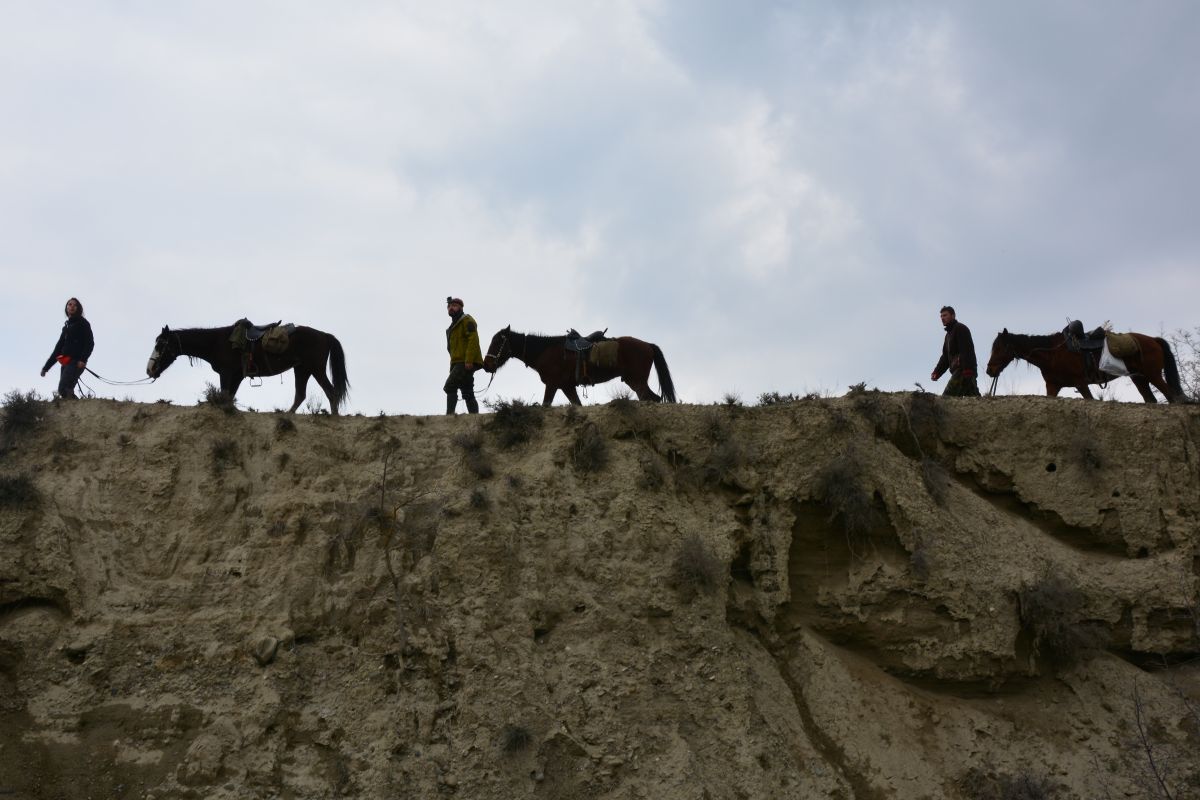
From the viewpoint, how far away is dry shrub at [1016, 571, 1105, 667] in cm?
1195

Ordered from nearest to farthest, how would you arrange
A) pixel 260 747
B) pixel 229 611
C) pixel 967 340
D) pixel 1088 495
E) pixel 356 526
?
pixel 260 747 < pixel 229 611 < pixel 356 526 < pixel 1088 495 < pixel 967 340

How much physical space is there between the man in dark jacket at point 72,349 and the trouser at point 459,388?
5235 millimetres

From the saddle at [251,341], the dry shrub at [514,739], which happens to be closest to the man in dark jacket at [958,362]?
the dry shrub at [514,739]

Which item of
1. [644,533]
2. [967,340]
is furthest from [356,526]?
[967,340]

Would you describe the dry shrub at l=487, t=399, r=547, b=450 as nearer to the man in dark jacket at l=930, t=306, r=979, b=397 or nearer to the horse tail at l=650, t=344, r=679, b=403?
the horse tail at l=650, t=344, r=679, b=403

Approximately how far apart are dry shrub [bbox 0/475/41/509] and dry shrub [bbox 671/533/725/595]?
7626 millimetres

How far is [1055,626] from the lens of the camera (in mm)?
11906

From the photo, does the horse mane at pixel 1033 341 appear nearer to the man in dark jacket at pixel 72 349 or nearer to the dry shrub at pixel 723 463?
the dry shrub at pixel 723 463

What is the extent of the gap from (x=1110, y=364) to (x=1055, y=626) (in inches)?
199

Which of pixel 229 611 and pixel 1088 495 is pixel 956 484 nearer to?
pixel 1088 495

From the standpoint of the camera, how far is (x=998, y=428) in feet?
45.8

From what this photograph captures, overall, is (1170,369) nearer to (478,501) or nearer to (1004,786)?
(1004,786)

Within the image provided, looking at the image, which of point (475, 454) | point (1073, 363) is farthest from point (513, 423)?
point (1073, 363)

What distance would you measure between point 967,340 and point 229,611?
37.7 ft
